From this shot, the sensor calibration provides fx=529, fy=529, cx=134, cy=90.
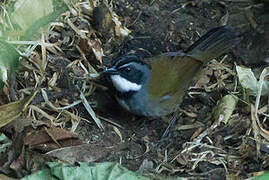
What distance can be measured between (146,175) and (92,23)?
7.55 feet

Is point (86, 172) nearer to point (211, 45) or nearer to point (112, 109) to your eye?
point (112, 109)

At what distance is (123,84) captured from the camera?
582 centimetres

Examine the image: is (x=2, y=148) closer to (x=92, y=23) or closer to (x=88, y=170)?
(x=88, y=170)

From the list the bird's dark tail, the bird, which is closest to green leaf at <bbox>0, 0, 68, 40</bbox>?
the bird

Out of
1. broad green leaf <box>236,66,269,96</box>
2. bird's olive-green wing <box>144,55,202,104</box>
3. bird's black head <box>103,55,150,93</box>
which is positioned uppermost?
bird's black head <box>103,55,150,93</box>

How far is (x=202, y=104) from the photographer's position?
6129 mm

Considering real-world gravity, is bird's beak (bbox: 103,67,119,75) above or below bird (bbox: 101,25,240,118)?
above

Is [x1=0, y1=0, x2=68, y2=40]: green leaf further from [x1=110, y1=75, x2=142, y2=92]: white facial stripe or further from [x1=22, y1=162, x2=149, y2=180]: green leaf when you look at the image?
[x1=22, y1=162, x2=149, y2=180]: green leaf

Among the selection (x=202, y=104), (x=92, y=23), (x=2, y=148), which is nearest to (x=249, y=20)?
(x=202, y=104)

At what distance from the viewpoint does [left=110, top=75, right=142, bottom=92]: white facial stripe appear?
579 centimetres

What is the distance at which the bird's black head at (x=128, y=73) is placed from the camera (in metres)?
5.69

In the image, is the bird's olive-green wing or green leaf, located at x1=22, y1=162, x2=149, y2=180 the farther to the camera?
the bird's olive-green wing

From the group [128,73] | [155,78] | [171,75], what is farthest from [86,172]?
[171,75]

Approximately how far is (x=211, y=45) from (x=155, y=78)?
819 mm
